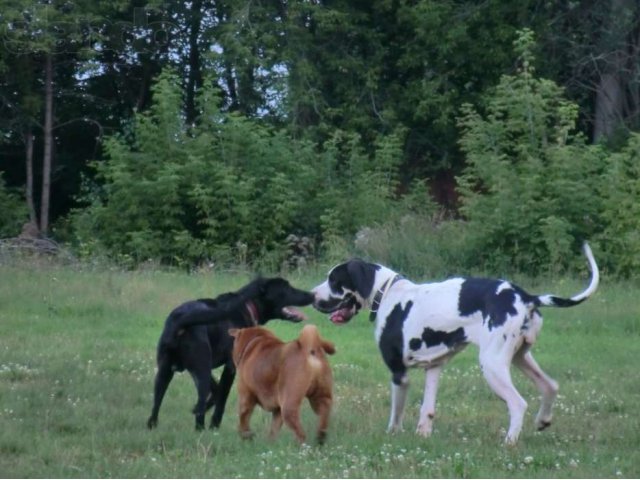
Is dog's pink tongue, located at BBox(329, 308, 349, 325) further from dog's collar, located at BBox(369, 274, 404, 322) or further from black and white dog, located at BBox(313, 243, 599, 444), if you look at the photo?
dog's collar, located at BBox(369, 274, 404, 322)

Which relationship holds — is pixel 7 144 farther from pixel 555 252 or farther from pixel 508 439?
pixel 508 439

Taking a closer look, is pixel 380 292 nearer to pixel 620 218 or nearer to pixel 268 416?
pixel 268 416

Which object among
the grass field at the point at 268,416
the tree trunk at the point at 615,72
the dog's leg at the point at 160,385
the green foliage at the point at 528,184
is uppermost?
the tree trunk at the point at 615,72

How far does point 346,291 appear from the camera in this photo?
9.88m

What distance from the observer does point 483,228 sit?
2272 centimetres

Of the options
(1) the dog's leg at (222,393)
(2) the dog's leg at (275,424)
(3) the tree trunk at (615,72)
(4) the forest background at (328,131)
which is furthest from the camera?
(3) the tree trunk at (615,72)

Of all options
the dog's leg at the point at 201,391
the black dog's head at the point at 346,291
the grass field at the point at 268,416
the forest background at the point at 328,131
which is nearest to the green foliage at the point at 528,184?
the forest background at the point at 328,131

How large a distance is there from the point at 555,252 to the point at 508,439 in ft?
43.6

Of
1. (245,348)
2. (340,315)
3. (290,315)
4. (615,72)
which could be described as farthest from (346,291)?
(615,72)

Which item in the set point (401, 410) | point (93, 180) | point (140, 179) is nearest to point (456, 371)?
point (401, 410)

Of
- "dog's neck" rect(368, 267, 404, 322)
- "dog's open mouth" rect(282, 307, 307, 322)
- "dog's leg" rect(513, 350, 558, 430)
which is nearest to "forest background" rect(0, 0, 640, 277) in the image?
"dog's open mouth" rect(282, 307, 307, 322)

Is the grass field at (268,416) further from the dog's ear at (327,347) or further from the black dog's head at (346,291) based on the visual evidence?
the black dog's head at (346,291)

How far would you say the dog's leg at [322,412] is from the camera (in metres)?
8.54

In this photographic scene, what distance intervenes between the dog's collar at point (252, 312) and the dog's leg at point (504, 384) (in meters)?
2.04
